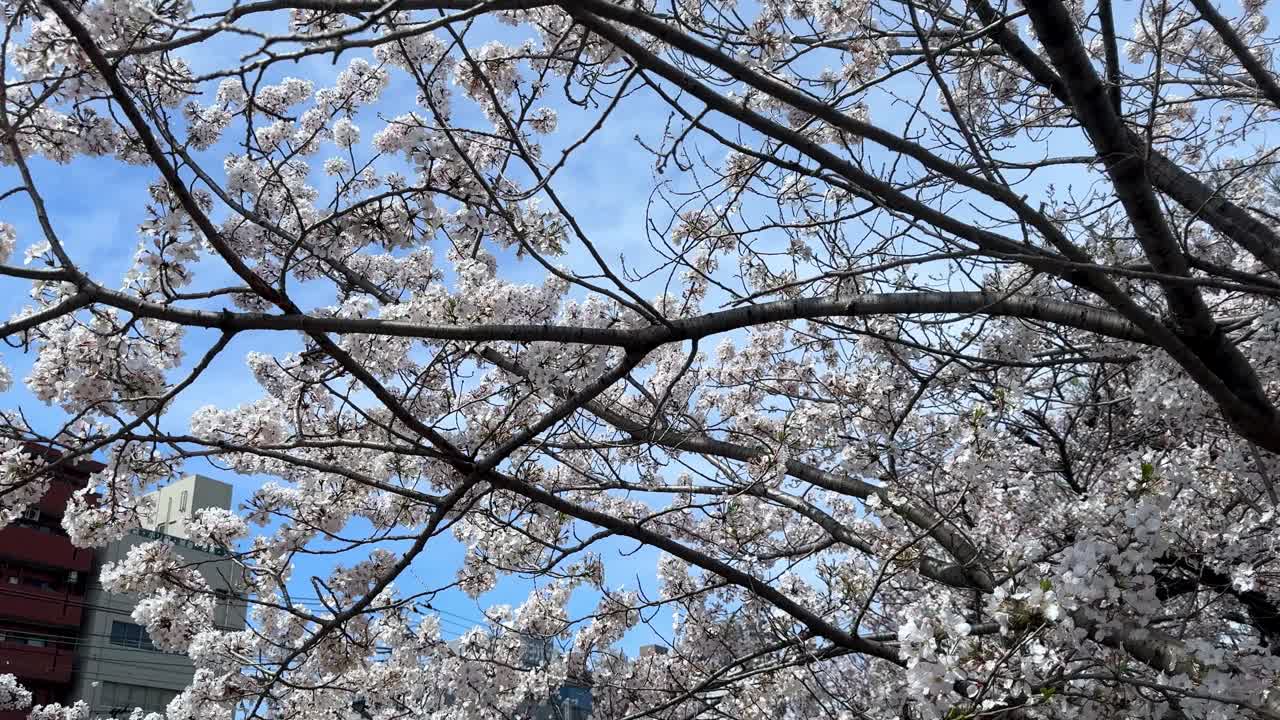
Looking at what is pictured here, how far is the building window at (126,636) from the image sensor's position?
1018 inches

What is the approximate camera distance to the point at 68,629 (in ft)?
84.3

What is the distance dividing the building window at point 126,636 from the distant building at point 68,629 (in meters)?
0.03

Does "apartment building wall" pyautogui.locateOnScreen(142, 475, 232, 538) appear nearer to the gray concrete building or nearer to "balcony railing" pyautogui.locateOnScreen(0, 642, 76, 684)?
the gray concrete building

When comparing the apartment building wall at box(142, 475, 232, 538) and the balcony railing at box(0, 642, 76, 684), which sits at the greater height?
the apartment building wall at box(142, 475, 232, 538)

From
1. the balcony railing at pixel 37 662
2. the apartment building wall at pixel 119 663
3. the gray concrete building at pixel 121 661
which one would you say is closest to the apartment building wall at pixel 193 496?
the gray concrete building at pixel 121 661

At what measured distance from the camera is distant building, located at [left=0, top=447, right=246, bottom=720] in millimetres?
24219

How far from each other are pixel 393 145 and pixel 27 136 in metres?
2.20

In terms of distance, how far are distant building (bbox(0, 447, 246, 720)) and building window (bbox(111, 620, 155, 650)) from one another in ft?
0.09

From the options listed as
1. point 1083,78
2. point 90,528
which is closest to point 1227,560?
point 1083,78

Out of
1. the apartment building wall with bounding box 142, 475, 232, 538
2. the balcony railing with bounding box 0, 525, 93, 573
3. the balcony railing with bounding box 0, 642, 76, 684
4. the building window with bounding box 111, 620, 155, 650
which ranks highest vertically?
the apartment building wall with bounding box 142, 475, 232, 538

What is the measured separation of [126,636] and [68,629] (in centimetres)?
150

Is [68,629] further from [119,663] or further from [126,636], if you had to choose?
[119,663]

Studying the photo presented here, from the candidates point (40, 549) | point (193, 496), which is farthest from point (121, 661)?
point (193, 496)

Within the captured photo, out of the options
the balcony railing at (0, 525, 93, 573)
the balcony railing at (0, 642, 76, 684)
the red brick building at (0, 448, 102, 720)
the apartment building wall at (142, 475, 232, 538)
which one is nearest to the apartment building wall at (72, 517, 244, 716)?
the red brick building at (0, 448, 102, 720)
